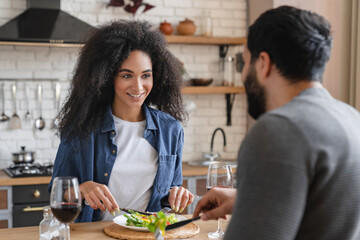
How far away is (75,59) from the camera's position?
4.20 metres

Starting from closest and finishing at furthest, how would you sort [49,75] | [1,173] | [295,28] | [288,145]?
[288,145]
[295,28]
[1,173]
[49,75]

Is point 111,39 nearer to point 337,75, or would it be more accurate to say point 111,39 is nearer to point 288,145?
point 288,145

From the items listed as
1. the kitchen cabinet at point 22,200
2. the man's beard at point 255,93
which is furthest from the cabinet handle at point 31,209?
the man's beard at point 255,93

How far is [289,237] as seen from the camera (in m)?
0.92

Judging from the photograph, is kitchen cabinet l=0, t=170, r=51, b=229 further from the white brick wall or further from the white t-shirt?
the white t-shirt

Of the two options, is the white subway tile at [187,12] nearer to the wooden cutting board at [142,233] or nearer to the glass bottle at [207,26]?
the glass bottle at [207,26]

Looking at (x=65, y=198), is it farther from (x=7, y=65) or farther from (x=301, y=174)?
(x=7, y=65)

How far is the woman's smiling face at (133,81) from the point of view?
7.54ft

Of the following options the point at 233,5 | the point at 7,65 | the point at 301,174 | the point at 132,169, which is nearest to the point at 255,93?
the point at 301,174

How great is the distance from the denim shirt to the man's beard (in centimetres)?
114

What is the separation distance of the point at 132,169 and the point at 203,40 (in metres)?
2.31

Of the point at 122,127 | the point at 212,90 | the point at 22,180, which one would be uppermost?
the point at 212,90

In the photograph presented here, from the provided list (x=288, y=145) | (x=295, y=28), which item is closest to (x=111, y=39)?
(x=295, y=28)

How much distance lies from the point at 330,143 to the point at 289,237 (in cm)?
20
